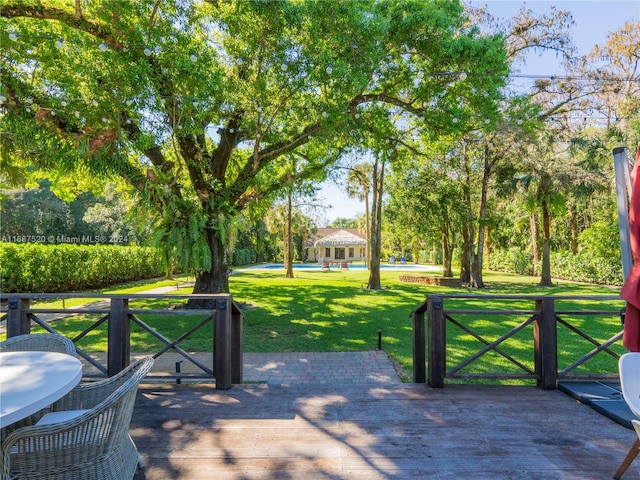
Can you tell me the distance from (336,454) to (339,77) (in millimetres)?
5823

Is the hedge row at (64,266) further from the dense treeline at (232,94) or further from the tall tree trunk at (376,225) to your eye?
the tall tree trunk at (376,225)

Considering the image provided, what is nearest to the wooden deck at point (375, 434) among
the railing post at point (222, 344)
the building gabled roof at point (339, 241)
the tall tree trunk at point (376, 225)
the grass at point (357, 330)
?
the railing post at point (222, 344)

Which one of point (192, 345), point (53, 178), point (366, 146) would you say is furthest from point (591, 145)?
point (53, 178)

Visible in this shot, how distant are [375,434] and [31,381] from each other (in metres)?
2.19

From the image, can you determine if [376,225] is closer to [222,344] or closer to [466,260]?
[466,260]

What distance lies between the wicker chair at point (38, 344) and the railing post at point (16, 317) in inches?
48.3

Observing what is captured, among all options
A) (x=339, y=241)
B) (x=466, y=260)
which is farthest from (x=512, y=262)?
(x=339, y=241)

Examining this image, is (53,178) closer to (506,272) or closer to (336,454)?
(336,454)

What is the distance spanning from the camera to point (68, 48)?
5.62 m

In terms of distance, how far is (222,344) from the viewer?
3.72 m

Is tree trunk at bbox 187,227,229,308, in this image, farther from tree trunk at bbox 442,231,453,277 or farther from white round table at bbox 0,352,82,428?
tree trunk at bbox 442,231,453,277

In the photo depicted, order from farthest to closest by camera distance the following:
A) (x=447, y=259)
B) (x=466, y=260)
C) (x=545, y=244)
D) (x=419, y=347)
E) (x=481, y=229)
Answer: (x=447, y=259) < (x=466, y=260) < (x=545, y=244) < (x=481, y=229) < (x=419, y=347)

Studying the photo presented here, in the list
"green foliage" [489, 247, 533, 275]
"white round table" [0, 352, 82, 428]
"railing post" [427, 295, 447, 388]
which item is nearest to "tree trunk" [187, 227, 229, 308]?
"railing post" [427, 295, 447, 388]

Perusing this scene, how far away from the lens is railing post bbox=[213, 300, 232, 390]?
3686 millimetres
